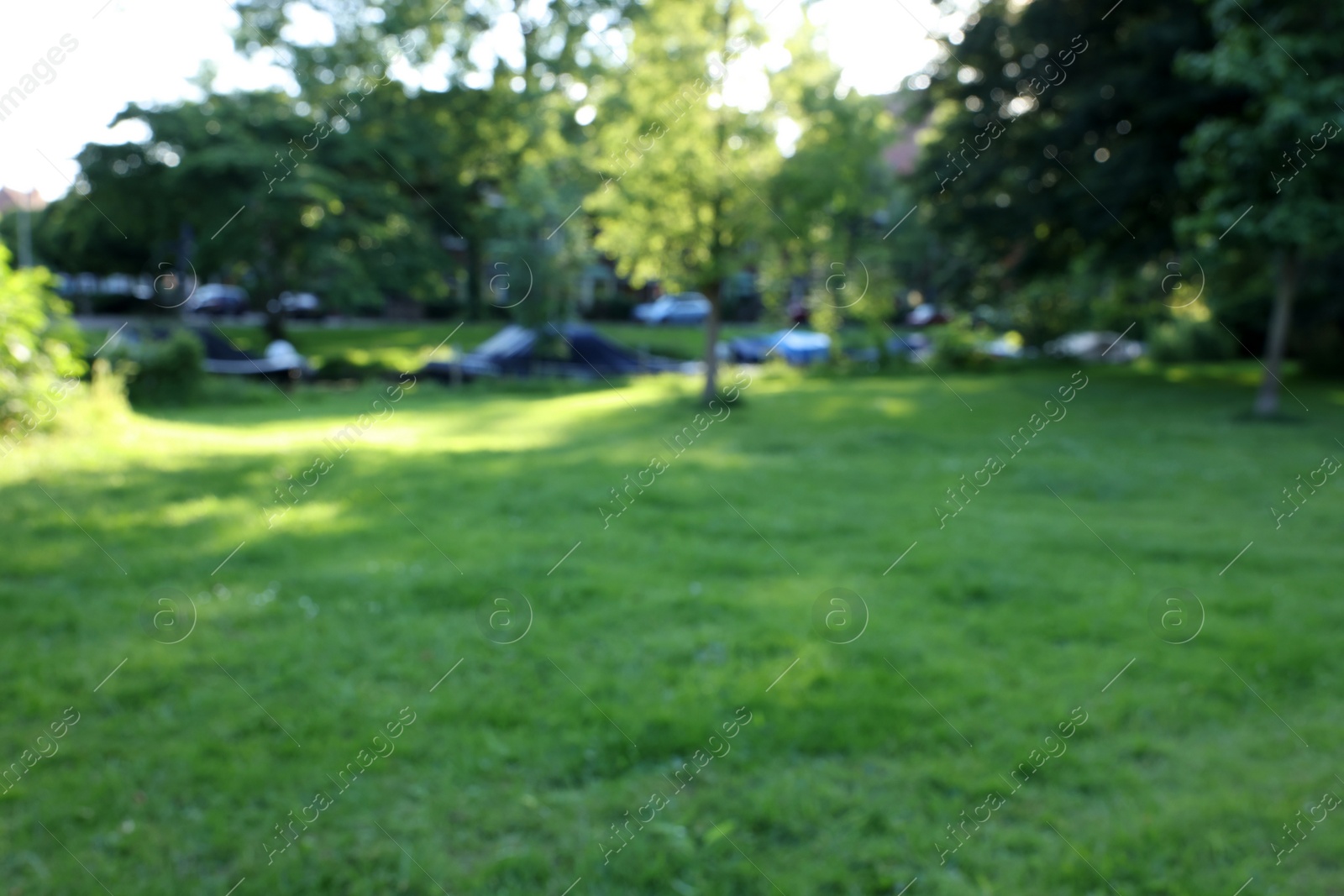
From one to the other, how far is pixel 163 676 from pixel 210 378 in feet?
63.4

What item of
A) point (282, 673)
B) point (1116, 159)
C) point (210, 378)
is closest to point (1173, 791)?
point (282, 673)

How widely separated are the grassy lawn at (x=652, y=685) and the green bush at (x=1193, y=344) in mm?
22694

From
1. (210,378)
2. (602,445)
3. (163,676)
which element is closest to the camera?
(163,676)

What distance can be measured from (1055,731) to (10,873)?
4.18 metres

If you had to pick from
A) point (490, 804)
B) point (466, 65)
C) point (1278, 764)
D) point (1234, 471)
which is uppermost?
point (466, 65)

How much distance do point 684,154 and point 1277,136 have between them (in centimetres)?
876

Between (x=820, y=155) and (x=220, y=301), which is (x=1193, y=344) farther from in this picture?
(x=220, y=301)

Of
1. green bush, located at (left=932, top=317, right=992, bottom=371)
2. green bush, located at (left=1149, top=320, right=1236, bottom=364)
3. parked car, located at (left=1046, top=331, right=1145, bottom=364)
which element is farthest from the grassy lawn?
green bush, located at (left=1149, top=320, right=1236, bottom=364)

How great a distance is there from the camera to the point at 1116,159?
17.4m

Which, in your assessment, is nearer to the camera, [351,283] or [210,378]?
[210,378]

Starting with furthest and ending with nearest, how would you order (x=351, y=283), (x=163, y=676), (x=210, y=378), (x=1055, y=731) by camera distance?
(x=351, y=283), (x=210, y=378), (x=163, y=676), (x=1055, y=731)

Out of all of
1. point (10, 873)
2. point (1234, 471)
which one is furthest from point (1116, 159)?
point (10, 873)

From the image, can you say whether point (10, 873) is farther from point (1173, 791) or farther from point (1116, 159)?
point (1116, 159)

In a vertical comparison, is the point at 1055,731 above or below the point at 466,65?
below
